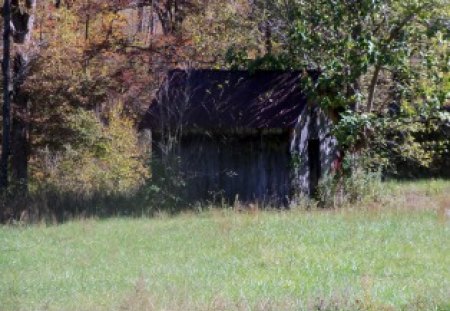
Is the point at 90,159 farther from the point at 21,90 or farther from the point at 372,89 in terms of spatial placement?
the point at 372,89

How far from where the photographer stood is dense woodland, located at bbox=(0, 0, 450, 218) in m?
21.5

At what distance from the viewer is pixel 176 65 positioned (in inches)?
1303

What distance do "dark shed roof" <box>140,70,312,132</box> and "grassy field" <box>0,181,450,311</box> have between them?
3.38 metres

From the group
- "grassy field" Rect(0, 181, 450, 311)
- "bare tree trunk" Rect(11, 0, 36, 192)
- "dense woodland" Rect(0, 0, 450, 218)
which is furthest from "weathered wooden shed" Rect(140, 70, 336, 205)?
"bare tree trunk" Rect(11, 0, 36, 192)

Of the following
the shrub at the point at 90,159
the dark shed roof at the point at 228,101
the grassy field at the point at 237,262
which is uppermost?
the dark shed roof at the point at 228,101

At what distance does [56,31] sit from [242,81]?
8.69 meters

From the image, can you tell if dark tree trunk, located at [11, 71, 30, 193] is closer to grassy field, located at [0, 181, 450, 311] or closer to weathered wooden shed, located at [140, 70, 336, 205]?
weathered wooden shed, located at [140, 70, 336, 205]

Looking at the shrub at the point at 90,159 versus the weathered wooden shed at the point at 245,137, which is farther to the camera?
the shrub at the point at 90,159

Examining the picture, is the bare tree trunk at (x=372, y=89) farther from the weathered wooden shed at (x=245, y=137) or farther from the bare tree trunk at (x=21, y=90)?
the bare tree trunk at (x=21, y=90)

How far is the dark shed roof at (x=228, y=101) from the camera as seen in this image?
22.1m

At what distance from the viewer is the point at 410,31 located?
21.6 metres

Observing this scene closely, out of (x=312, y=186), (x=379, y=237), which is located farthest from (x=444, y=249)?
(x=312, y=186)

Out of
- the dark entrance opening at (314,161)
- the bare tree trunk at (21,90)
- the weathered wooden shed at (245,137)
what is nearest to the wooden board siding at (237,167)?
the weathered wooden shed at (245,137)

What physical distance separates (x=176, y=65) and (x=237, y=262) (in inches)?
794
